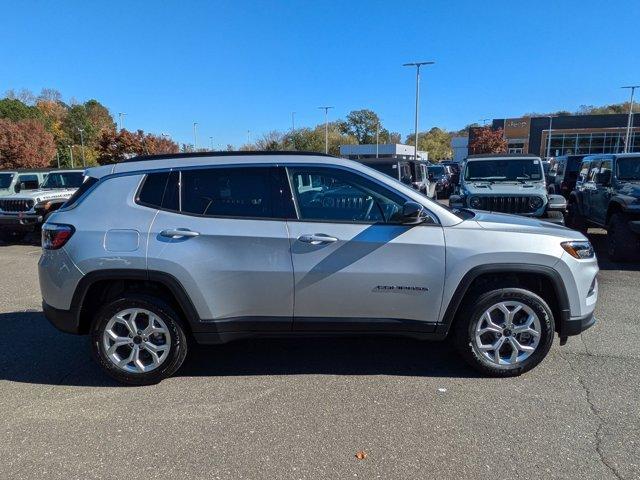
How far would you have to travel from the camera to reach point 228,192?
3.85 meters

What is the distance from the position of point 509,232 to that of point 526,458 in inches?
66.0

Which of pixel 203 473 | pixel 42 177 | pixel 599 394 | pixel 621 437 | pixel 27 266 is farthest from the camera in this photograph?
pixel 42 177

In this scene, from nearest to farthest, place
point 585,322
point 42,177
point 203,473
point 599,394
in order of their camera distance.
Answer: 1. point 203,473
2. point 599,394
3. point 585,322
4. point 42,177

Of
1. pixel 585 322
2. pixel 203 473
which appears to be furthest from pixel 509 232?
pixel 203 473

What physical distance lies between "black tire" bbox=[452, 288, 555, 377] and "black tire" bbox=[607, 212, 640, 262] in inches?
223

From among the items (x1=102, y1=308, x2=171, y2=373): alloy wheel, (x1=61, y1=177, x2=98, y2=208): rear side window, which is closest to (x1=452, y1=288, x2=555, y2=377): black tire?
(x1=102, y1=308, x2=171, y2=373): alloy wheel

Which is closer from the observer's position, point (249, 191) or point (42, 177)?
point (249, 191)

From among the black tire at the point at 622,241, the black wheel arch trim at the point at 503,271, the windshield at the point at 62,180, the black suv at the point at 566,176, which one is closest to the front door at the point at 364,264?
the black wheel arch trim at the point at 503,271

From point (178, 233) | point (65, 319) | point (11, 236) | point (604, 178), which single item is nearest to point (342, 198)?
point (178, 233)

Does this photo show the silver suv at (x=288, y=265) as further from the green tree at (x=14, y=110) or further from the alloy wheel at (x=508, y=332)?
the green tree at (x=14, y=110)

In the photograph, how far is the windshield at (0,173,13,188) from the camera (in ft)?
42.9

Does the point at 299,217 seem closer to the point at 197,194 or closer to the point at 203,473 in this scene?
the point at 197,194

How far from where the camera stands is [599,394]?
365 centimetres

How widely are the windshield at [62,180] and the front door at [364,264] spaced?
38.3ft
